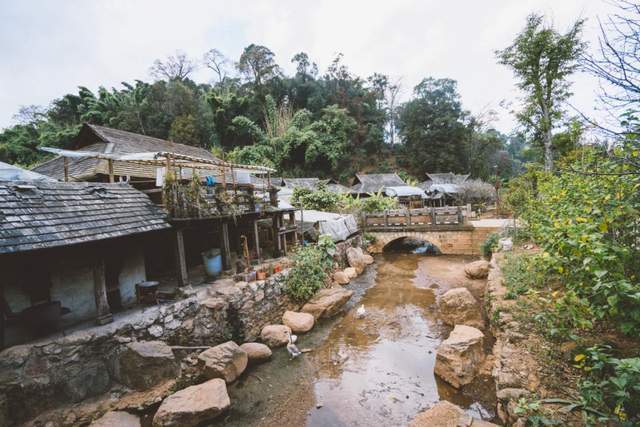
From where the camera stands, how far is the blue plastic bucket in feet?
30.4

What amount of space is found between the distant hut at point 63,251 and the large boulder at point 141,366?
3.82ft

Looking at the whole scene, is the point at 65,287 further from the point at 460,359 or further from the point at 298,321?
the point at 460,359

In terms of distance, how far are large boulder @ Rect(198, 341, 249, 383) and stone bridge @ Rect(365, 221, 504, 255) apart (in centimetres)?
1365

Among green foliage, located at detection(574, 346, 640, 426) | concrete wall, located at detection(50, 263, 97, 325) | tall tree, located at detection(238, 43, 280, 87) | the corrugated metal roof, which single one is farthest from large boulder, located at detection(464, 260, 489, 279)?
tall tree, located at detection(238, 43, 280, 87)

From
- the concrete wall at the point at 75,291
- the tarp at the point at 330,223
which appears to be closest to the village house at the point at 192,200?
the tarp at the point at 330,223

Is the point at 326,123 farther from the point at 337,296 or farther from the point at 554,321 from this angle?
the point at 554,321

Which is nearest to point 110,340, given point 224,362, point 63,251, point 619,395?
point 63,251

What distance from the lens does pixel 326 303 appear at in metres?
10.0

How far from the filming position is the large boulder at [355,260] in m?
15.2

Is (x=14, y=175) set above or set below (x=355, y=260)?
above

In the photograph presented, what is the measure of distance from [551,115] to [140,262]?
75.7 feet

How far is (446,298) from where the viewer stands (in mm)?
9156

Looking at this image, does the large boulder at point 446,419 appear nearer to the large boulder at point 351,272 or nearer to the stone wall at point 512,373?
the stone wall at point 512,373

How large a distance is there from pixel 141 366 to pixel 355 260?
1105 centimetres
